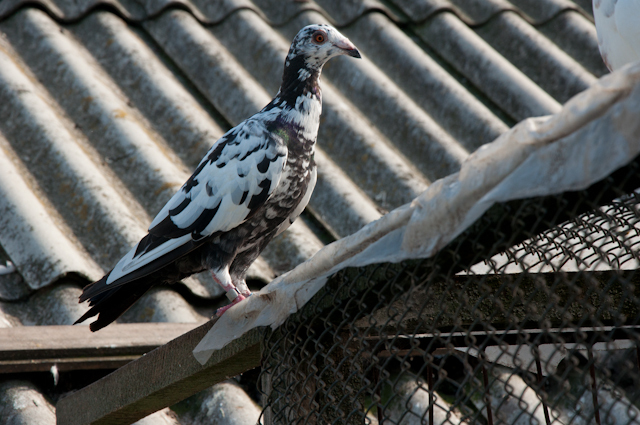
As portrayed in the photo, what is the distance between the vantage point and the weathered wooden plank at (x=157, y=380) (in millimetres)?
1279

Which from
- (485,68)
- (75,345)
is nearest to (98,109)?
(75,345)

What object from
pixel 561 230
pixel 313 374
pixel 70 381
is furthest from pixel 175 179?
pixel 561 230

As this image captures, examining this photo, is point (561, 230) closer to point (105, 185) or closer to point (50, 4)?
point (105, 185)

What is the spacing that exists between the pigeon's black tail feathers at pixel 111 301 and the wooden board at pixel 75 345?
0.16ft

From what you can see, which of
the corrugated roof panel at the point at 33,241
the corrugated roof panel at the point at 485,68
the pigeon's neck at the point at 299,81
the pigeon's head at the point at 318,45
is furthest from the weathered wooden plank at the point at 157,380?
the corrugated roof panel at the point at 485,68

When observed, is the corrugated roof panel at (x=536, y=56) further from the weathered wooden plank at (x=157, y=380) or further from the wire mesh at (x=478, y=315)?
the weathered wooden plank at (x=157, y=380)

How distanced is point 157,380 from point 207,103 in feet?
5.51

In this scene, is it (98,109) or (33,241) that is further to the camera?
(98,109)

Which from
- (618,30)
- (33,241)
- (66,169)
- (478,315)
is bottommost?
(478,315)

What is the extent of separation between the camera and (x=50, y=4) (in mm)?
3010

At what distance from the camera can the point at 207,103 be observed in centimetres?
282

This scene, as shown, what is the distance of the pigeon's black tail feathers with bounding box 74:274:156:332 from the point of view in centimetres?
172

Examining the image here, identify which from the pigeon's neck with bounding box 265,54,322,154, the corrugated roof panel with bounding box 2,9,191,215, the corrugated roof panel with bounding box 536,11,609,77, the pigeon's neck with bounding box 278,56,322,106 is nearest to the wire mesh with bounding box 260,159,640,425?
the pigeon's neck with bounding box 265,54,322,154

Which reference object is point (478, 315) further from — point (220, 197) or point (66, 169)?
point (66, 169)
